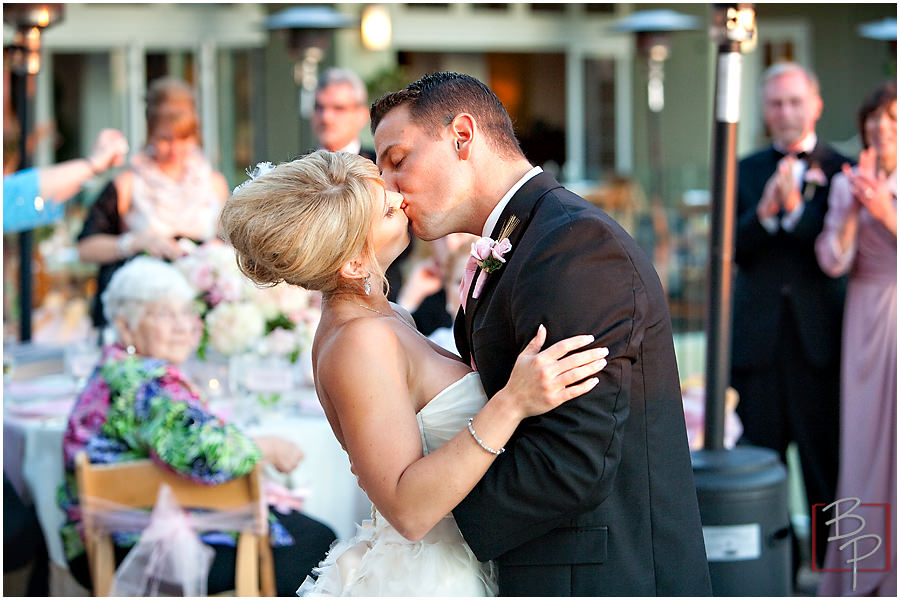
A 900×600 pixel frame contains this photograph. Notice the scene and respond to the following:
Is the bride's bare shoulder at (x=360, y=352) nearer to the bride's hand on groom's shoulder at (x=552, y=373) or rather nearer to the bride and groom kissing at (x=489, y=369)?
the bride and groom kissing at (x=489, y=369)

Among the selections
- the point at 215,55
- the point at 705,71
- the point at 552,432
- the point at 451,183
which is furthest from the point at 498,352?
the point at 705,71

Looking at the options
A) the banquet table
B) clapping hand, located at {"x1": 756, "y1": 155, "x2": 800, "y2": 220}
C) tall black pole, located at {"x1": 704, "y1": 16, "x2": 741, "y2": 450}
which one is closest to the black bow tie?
clapping hand, located at {"x1": 756, "y1": 155, "x2": 800, "y2": 220}

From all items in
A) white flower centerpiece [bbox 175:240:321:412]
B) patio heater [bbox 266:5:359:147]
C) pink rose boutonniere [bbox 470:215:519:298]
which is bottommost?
white flower centerpiece [bbox 175:240:321:412]

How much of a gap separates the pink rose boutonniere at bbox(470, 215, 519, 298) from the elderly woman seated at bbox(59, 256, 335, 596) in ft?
5.98

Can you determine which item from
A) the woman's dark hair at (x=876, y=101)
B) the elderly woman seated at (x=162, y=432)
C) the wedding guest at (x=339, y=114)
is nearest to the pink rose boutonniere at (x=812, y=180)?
the woman's dark hair at (x=876, y=101)

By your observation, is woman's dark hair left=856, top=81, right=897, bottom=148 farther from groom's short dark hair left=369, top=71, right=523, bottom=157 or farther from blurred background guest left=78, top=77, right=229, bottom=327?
blurred background guest left=78, top=77, right=229, bottom=327

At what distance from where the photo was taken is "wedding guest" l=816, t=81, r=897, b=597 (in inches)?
180

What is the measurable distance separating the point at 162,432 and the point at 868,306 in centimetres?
312

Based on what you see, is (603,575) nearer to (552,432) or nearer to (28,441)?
(552,432)

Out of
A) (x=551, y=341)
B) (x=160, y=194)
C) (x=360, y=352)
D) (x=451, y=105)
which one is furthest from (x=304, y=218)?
(x=160, y=194)

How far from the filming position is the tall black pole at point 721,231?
146 inches

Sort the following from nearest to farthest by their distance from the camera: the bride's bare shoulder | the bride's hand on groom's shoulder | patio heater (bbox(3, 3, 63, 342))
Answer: the bride's hand on groom's shoulder
the bride's bare shoulder
patio heater (bbox(3, 3, 63, 342))

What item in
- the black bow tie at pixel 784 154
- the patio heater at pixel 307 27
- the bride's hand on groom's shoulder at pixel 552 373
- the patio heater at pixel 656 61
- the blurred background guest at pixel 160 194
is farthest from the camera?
the patio heater at pixel 656 61

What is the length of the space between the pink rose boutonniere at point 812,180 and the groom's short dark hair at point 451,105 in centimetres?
311
